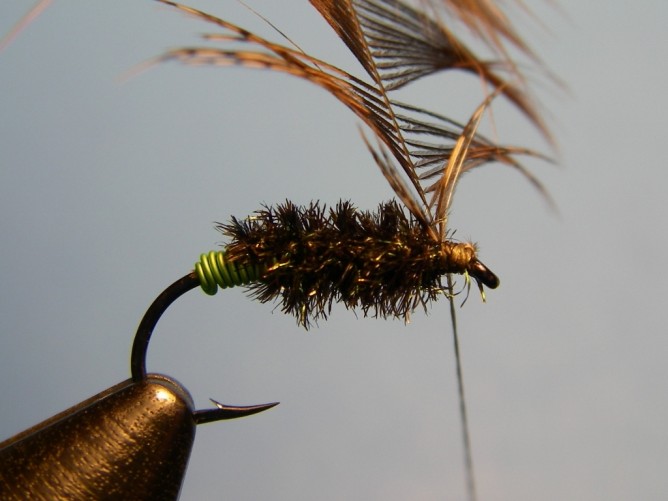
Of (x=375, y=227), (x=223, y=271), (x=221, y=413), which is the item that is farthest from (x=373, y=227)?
(x=221, y=413)

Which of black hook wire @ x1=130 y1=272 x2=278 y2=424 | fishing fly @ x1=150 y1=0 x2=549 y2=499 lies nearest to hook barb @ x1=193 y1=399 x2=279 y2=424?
black hook wire @ x1=130 y1=272 x2=278 y2=424

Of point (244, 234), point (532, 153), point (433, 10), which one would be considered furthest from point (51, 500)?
point (532, 153)

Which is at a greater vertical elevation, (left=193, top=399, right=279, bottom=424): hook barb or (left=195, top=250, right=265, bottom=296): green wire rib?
(left=195, top=250, right=265, bottom=296): green wire rib

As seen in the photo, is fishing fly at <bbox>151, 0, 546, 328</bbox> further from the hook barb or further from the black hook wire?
the hook barb

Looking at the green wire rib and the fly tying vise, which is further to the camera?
the green wire rib

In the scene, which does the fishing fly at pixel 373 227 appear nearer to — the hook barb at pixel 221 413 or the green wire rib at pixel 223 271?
the green wire rib at pixel 223 271

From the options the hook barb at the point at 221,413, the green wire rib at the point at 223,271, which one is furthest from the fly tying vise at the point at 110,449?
the green wire rib at the point at 223,271

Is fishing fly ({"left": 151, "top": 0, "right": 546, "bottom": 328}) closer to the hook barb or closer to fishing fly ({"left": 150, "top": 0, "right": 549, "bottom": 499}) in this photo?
fishing fly ({"left": 150, "top": 0, "right": 549, "bottom": 499})

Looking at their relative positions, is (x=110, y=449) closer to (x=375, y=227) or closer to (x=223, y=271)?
(x=223, y=271)
